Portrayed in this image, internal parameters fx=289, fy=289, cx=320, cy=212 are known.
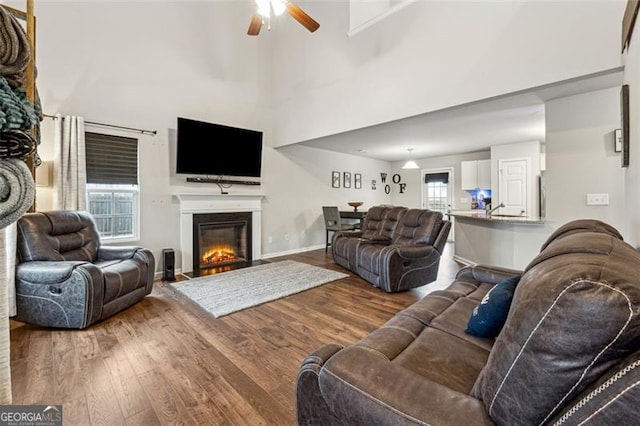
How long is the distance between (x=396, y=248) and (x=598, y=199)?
2.17m

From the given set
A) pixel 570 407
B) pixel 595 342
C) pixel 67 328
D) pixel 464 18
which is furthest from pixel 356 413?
pixel 464 18

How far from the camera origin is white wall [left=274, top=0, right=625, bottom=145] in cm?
257

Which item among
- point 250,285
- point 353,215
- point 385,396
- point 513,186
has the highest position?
point 513,186

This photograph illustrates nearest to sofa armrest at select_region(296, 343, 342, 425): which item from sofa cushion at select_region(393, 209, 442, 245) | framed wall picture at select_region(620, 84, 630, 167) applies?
framed wall picture at select_region(620, 84, 630, 167)

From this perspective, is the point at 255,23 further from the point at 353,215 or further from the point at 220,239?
the point at 353,215

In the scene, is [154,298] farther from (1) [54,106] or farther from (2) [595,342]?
(2) [595,342]

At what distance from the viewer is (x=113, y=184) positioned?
158 inches

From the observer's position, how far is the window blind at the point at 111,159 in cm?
379

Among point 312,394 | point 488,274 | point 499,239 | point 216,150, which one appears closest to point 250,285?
point 216,150

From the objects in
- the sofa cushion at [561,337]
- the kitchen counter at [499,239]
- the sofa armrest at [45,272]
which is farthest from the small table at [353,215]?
the sofa cushion at [561,337]

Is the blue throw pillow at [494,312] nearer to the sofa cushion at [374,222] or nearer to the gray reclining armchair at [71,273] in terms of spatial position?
the gray reclining armchair at [71,273]

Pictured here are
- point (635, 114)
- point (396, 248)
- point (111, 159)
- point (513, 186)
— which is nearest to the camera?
point (635, 114)

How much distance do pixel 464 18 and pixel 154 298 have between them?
4.76m

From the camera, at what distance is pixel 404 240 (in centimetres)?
418
